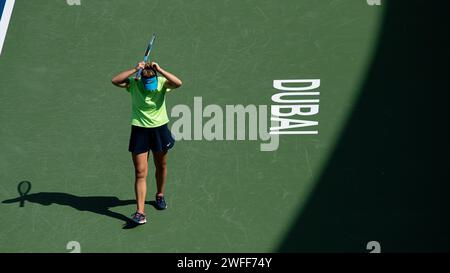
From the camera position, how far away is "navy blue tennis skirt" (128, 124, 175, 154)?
807 centimetres

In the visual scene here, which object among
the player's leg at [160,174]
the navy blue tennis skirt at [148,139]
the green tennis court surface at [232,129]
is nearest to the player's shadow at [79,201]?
the green tennis court surface at [232,129]

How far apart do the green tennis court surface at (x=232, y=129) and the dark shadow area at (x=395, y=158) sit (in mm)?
19

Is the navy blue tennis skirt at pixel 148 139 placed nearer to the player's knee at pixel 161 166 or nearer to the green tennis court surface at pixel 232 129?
the player's knee at pixel 161 166

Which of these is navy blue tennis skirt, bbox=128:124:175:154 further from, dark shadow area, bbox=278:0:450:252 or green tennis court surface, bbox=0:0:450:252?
dark shadow area, bbox=278:0:450:252

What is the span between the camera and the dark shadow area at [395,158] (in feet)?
27.0

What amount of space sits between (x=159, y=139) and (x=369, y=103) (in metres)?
2.98

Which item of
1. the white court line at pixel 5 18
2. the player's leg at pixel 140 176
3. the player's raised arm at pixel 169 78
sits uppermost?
the white court line at pixel 5 18

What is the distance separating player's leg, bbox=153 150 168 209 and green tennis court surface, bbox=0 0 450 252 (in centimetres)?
13

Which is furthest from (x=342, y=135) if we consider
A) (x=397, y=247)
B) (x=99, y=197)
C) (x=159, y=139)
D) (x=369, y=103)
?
(x=99, y=197)

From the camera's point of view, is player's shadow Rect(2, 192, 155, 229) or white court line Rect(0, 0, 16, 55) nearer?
player's shadow Rect(2, 192, 155, 229)

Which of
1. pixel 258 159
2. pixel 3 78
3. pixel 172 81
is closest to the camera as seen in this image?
pixel 172 81

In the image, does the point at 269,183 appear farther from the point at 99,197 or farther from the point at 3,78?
the point at 3,78

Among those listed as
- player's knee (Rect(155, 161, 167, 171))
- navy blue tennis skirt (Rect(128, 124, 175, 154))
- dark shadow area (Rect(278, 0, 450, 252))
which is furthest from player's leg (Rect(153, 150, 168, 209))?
dark shadow area (Rect(278, 0, 450, 252))

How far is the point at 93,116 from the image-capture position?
967 cm
